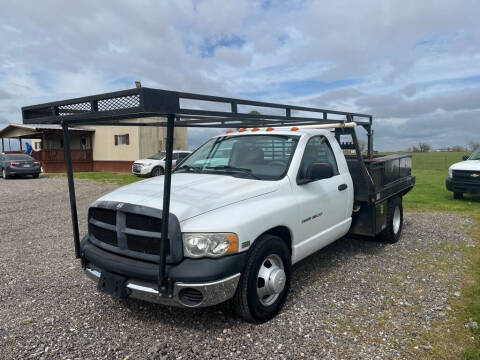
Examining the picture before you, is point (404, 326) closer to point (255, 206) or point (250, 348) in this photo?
point (250, 348)

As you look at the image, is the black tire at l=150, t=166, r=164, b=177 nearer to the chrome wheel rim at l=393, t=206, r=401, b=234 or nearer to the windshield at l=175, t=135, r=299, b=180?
the chrome wheel rim at l=393, t=206, r=401, b=234

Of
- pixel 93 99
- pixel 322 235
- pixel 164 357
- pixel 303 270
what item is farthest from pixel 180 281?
pixel 303 270

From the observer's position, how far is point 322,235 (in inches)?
172

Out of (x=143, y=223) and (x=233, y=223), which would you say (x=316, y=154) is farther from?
(x=143, y=223)

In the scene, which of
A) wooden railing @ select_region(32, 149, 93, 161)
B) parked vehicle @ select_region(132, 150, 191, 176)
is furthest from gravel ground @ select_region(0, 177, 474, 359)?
wooden railing @ select_region(32, 149, 93, 161)

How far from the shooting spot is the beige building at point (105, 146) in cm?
2608

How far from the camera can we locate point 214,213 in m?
3.15

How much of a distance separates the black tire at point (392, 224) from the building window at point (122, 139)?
2332cm

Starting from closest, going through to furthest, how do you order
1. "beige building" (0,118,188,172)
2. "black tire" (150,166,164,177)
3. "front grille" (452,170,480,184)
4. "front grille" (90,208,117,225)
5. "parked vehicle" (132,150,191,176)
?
Answer: "front grille" (90,208,117,225) → "front grille" (452,170,480,184) → "parked vehicle" (132,150,191,176) → "black tire" (150,166,164,177) → "beige building" (0,118,188,172)

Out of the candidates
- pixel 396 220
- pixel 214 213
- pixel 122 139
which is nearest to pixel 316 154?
pixel 214 213

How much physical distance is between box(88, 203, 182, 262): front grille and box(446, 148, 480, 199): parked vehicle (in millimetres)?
10690

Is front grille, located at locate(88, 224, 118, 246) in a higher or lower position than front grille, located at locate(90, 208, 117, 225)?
lower

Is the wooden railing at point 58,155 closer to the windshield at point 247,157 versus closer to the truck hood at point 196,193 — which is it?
the windshield at point 247,157

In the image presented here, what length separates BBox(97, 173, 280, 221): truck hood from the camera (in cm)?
316
